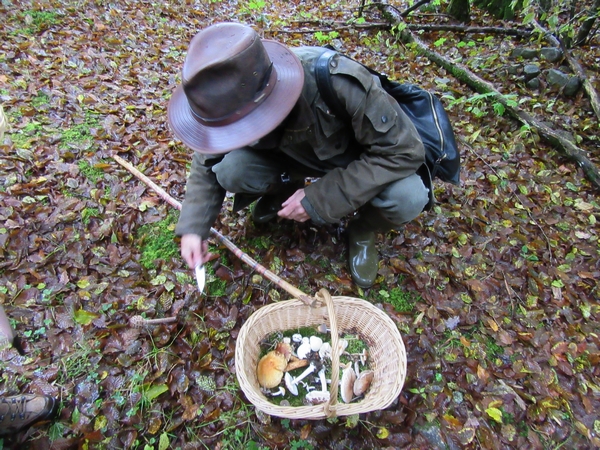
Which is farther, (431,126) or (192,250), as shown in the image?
(431,126)

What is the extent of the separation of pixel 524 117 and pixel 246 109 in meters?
3.92

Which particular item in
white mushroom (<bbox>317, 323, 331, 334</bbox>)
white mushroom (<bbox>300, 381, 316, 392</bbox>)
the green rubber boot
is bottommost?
white mushroom (<bbox>300, 381, 316, 392</bbox>)

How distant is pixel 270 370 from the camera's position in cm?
217

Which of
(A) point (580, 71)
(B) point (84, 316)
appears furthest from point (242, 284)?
(A) point (580, 71)

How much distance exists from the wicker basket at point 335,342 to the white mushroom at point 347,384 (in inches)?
4.1

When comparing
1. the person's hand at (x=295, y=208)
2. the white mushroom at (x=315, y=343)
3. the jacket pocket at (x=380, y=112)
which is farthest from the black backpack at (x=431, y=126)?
the white mushroom at (x=315, y=343)

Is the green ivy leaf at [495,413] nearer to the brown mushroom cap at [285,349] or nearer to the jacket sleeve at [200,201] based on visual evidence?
the brown mushroom cap at [285,349]

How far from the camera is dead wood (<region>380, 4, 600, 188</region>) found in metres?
3.62

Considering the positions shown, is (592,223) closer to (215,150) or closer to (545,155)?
(545,155)

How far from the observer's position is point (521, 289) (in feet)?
9.31

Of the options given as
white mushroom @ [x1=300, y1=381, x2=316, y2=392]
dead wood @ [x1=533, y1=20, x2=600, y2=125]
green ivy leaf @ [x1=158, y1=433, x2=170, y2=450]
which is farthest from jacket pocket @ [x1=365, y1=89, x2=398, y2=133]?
dead wood @ [x1=533, y1=20, x2=600, y2=125]

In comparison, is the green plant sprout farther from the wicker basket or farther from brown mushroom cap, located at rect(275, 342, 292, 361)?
brown mushroom cap, located at rect(275, 342, 292, 361)

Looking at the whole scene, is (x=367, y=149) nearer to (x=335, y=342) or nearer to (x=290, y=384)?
(x=335, y=342)

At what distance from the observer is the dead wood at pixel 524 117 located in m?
3.62
